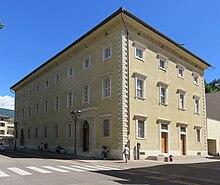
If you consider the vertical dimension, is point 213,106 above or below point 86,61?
below

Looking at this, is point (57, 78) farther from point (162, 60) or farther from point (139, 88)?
point (139, 88)

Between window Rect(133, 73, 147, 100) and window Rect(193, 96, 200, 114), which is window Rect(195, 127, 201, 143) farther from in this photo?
window Rect(133, 73, 147, 100)

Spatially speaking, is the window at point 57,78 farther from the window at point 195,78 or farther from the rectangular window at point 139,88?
the window at point 195,78

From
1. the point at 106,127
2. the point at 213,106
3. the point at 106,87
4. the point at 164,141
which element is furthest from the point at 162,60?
the point at 213,106

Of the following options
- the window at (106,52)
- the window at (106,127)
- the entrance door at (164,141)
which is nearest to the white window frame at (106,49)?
the window at (106,52)

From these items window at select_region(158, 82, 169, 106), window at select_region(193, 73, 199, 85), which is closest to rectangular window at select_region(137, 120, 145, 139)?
window at select_region(158, 82, 169, 106)

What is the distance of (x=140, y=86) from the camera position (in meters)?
28.6

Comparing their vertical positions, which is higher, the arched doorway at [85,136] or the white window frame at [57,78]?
the white window frame at [57,78]

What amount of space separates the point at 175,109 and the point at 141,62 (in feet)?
24.9

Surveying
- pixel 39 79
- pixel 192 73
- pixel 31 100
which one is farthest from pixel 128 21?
pixel 31 100

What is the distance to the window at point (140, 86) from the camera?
27.8 metres

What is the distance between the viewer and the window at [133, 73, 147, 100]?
91.1ft

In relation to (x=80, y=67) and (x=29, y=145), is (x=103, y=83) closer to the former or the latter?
(x=80, y=67)

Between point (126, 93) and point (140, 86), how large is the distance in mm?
2688
